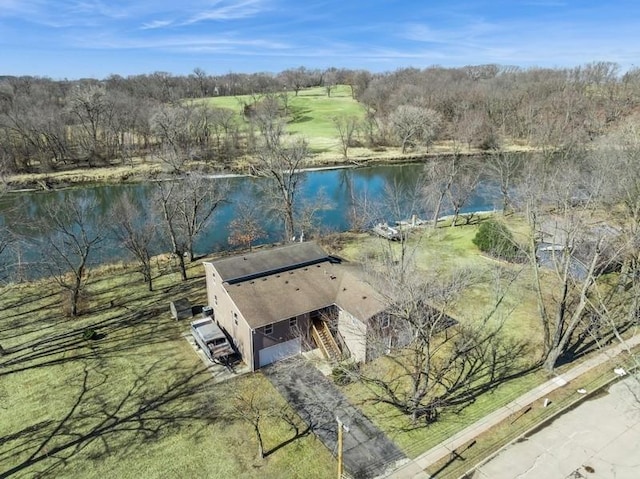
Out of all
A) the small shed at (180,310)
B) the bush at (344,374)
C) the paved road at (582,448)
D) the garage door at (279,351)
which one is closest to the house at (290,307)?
the garage door at (279,351)

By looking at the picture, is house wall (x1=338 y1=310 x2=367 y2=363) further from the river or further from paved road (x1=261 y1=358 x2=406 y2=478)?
the river

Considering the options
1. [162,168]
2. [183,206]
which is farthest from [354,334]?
[162,168]

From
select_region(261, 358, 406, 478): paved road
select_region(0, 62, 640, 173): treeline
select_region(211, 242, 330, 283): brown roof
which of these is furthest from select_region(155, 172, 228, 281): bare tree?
select_region(0, 62, 640, 173): treeline

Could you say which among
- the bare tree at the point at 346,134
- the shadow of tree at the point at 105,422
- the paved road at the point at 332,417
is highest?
the bare tree at the point at 346,134

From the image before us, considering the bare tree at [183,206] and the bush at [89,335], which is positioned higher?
the bare tree at [183,206]

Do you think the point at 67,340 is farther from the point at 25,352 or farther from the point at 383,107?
the point at 383,107

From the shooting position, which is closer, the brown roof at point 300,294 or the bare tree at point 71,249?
the brown roof at point 300,294

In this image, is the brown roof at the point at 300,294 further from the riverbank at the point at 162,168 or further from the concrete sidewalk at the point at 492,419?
the riverbank at the point at 162,168
